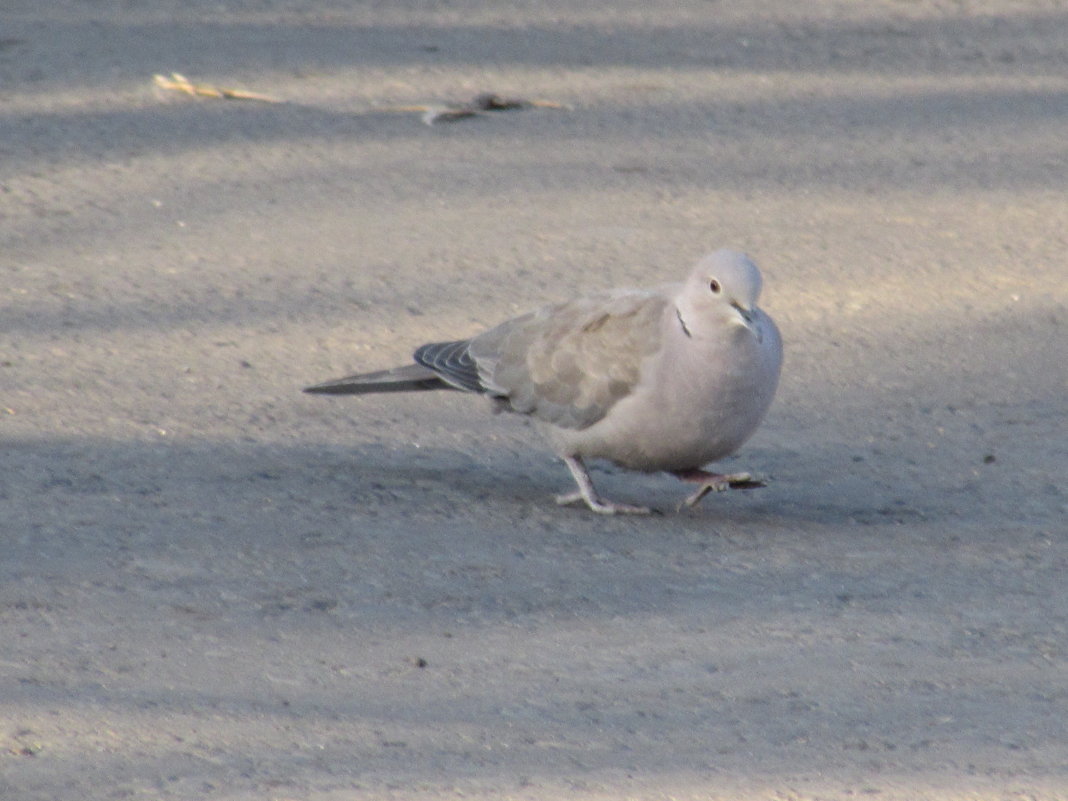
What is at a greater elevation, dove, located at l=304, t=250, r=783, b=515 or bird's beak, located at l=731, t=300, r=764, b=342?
bird's beak, located at l=731, t=300, r=764, b=342

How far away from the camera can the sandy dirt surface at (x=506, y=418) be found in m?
3.02

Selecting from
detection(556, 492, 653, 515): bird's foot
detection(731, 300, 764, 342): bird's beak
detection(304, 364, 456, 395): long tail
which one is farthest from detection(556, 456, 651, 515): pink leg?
detection(731, 300, 764, 342): bird's beak

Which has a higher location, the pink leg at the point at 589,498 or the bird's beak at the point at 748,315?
the bird's beak at the point at 748,315

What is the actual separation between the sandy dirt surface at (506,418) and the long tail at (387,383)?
17 centimetres

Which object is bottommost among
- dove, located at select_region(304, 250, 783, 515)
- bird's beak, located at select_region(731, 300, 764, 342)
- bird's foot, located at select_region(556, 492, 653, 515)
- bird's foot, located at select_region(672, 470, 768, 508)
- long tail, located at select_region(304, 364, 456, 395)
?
bird's foot, located at select_region(556, 492, 653, 515)

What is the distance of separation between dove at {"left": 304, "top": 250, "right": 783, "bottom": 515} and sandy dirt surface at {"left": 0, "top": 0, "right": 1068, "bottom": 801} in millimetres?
186

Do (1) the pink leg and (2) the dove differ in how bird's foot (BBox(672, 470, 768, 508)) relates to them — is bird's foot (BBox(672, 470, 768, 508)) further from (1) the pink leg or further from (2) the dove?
(1) the pink leg

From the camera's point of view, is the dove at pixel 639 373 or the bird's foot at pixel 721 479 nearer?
the dove at pixel 639 373

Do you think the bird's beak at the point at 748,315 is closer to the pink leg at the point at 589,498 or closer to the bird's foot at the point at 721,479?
the bird's foot at the point at 721,479

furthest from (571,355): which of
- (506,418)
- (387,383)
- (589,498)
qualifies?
(506,418)

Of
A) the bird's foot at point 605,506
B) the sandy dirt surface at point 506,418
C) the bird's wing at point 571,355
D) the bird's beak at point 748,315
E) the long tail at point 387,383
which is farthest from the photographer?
the long tail at point 387,383

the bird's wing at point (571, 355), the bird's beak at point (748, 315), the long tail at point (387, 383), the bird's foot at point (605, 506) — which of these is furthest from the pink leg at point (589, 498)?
the bird's beak at point (748, 315)

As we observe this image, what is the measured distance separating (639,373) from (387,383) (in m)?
0.80

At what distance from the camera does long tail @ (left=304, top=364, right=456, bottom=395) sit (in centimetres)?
453
